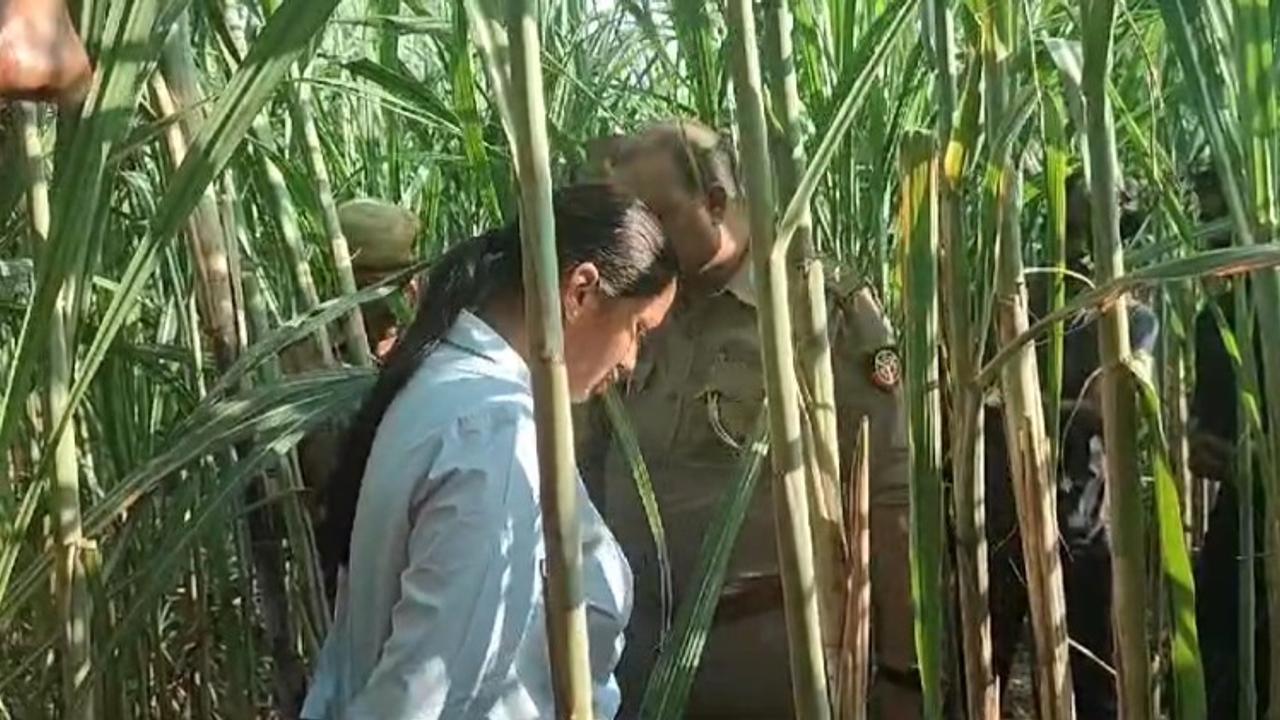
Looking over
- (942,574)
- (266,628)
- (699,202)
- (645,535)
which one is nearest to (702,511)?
(645,535)

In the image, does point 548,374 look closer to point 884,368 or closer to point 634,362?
point 634,362

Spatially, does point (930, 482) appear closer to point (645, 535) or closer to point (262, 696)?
point (645, 535)

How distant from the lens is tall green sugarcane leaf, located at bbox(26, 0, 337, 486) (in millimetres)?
531

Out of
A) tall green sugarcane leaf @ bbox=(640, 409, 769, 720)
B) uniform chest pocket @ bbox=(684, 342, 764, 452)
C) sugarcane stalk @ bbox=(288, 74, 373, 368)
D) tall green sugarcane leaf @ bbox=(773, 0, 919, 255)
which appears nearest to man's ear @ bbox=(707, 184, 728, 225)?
uniform chest pocket @ bbox=(684, 342, 764, 452)

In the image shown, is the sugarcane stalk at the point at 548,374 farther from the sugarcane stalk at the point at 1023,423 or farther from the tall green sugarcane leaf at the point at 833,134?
the sugarcane stalk at the point at 1023,423

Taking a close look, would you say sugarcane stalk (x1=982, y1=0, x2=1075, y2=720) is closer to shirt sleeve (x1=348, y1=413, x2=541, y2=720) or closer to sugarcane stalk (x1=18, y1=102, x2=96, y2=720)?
shirt sleeve (x1=348, y1=413, x2=541, y2=720)

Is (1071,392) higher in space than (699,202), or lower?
lower

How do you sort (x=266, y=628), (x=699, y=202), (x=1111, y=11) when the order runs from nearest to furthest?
(x=1111, y=11) < (x=266, y=628) < (x=699, y=202)

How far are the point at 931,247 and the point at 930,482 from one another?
0.09 meters

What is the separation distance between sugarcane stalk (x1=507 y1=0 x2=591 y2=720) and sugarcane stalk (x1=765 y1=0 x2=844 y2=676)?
142 millimetres

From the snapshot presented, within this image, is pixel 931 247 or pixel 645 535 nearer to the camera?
pixel 931 247

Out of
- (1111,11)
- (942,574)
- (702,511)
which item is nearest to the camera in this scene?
(1111,11)

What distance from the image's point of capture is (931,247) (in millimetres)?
652

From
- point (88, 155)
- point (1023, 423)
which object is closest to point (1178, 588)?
point (1023, 423)
